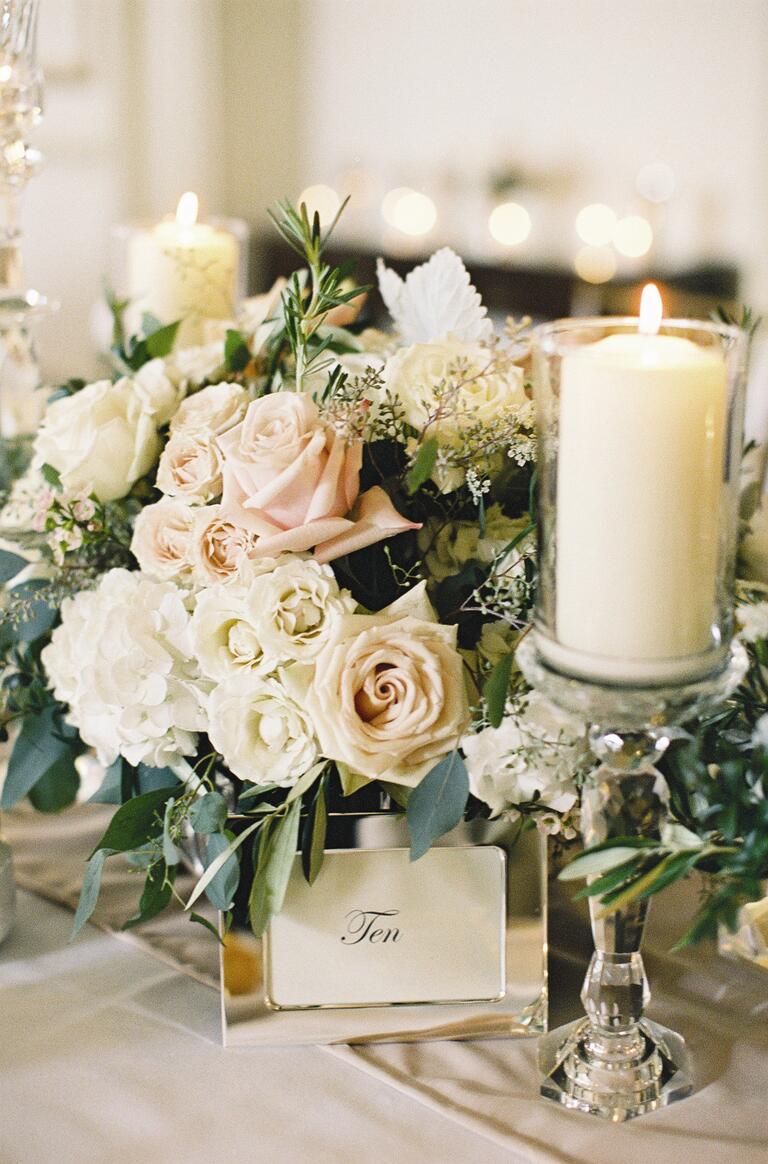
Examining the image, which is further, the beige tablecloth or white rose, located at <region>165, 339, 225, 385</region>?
white rose, located at <region>165, 339, 225, 385</region>

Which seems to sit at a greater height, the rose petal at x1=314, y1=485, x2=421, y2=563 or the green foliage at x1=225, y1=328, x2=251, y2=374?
the green foliage at x1=225, y1=328, x2=251, y2=374

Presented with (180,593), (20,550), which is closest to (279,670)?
(180,593)

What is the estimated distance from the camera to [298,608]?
27.6 inches

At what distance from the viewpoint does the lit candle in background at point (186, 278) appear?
45.8 inches

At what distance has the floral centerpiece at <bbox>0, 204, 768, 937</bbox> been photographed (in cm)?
68

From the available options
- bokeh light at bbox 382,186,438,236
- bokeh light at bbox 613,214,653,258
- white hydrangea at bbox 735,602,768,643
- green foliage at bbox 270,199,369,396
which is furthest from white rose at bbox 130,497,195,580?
bokeh light at bbox 382,186,438,236

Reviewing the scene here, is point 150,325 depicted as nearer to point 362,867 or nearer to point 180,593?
point 180,593

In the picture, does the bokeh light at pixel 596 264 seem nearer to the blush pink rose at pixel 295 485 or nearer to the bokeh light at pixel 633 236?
the bokeh light at pixel 633 236

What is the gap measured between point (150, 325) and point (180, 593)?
0.38 metres

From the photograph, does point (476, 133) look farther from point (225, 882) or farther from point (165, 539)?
point (225, 882)

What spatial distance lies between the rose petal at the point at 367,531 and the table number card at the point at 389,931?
19 centimetres

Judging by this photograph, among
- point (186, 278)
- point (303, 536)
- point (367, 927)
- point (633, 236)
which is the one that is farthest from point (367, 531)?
point (633, 236)

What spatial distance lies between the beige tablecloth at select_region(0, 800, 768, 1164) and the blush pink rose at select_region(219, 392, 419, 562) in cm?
31

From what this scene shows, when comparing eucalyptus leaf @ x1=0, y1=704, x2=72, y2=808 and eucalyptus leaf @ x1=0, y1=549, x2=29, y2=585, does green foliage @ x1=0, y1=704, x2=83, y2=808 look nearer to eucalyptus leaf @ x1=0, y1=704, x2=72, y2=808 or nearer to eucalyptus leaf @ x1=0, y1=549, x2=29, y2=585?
eucalyptus leaf @ x1=0, y1=704, x2=72, y2=808
